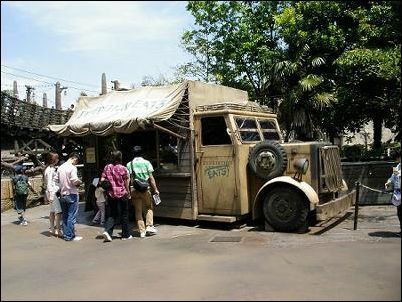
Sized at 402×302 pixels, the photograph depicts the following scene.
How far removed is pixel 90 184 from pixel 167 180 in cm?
247

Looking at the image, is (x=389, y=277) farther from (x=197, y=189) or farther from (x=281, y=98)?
(x=281, y=98)

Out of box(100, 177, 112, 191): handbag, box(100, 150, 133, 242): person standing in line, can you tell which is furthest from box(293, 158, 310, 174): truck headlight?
box(100, 177, 112, 191): handbag

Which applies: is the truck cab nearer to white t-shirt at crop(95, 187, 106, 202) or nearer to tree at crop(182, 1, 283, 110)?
white t-shirt at crop(95, 187, 106, 202)

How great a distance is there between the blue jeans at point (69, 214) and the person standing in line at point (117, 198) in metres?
0.67

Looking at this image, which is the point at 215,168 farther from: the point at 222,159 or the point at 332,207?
the point at 332,207

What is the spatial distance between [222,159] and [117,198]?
2.12m

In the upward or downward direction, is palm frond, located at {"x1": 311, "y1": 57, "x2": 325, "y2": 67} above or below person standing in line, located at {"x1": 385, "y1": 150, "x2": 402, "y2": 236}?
above

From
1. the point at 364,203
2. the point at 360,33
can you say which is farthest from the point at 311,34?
the point at 364,203

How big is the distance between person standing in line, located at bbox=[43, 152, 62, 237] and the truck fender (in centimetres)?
371

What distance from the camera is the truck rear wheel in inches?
351

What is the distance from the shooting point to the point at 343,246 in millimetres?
6938

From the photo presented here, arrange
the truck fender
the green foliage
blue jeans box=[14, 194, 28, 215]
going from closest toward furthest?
the truck fender, blue jeans box=[14, 194, 28, 215], the green foliage

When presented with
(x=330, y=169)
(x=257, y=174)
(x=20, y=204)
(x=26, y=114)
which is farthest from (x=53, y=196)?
(x=26, y=114)

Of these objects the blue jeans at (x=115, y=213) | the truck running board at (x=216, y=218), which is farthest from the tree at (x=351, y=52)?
the blue jeans at (x=115, y=213)
